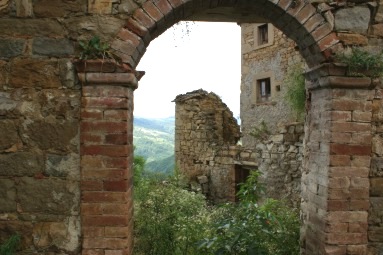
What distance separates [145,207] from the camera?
219 inches

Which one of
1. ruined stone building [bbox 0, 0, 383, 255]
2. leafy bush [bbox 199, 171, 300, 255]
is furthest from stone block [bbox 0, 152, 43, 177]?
leafy bush [bbox 199, 171, 300, 255]

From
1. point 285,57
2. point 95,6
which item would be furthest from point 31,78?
point 285,57

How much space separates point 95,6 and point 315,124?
239 centimetres

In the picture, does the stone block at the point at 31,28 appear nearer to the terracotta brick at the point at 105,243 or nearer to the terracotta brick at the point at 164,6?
the terracotta brick at the point at 164,6

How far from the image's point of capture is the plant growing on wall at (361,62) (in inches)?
126

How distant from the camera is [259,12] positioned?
361 cm

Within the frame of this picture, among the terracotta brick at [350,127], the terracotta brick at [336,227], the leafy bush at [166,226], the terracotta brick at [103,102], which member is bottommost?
the leafy bush at [166,226]

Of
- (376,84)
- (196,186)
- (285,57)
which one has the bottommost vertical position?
(196,186)

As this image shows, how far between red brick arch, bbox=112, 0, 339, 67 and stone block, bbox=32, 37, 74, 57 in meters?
0.41

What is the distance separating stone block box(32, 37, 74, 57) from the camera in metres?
3.07

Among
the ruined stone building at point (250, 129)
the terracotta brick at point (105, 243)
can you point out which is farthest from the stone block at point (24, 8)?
the ruined stone building at point (250, 129)

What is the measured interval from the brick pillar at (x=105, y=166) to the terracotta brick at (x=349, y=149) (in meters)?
1.85

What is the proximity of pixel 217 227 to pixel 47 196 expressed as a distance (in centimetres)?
173

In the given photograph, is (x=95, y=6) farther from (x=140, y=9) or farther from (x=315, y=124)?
(x=315, y=124)
